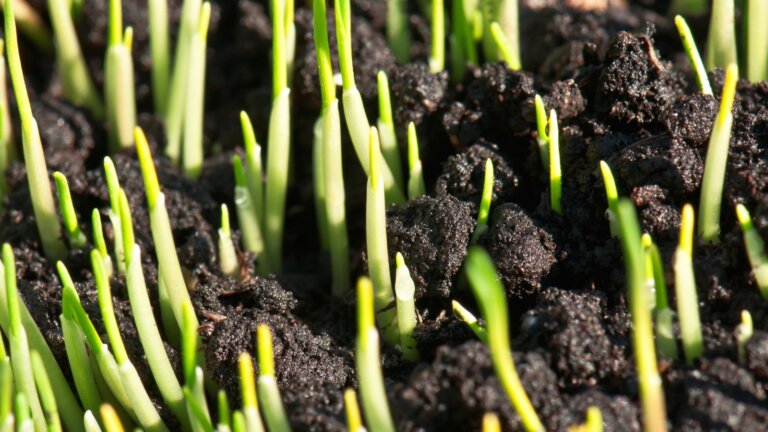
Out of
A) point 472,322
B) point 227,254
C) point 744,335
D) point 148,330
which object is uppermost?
point 227,254

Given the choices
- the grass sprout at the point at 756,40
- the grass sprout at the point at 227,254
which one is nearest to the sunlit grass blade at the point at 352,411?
the grass sprout at the point at 227,254

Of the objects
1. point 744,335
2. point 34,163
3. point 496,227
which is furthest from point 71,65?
point 744,335

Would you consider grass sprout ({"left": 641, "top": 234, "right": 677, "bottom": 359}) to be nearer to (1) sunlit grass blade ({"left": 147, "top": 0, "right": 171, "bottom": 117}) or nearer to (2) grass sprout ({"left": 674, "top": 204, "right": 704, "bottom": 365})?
(2) grass sprout ({"left": 674, "top": 204, "right": 704, "bottom": 365})

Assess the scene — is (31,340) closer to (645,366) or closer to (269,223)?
(269,223)

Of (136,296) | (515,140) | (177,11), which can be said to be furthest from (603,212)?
(177,11)

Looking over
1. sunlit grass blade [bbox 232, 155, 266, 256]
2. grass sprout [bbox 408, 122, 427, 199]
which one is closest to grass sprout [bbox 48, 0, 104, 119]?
sunlit grass blade [bbox 232, 155, 266, 256]

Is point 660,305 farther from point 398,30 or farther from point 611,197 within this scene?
point 398,30
